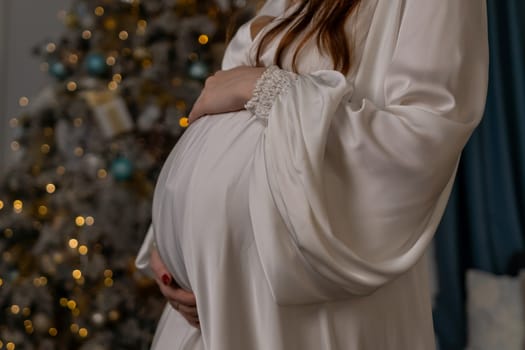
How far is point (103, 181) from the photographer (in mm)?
3354

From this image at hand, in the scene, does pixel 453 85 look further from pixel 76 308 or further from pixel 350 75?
pixel 76 308

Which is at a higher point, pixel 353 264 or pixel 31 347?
pixel 353 264

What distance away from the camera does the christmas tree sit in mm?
3344

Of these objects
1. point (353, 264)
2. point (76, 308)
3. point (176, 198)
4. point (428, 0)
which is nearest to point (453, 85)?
point (428, 0)

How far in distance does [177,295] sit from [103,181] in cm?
187

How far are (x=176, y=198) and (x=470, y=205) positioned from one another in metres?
2.56

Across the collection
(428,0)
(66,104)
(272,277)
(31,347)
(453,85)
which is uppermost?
(428,0)

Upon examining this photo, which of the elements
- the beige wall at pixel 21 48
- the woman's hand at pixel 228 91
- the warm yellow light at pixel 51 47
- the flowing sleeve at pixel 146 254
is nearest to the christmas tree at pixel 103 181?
the warm yellow light at pixel 51 47

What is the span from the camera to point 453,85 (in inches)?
52.0

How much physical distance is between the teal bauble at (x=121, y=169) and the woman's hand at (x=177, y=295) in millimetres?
1648

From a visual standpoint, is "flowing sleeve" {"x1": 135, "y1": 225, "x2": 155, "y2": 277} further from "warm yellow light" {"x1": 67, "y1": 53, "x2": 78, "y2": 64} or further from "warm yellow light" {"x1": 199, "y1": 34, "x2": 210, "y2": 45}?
"warm yellow light" {"x1": 67, "y1": 53, "x2": 78, "y2": 64}

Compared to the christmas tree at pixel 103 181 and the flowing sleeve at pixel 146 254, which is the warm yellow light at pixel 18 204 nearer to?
the christmas tree at pixel 103 181

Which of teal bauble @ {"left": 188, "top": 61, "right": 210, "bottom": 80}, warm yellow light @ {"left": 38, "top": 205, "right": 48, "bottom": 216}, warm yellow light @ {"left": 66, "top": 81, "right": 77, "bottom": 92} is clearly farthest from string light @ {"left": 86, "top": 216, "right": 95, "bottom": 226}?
teal bauble @ {"left": 188, "top": 61, "right": 210, "bottom": 80}

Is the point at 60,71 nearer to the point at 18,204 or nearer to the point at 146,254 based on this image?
the point at 18,204
